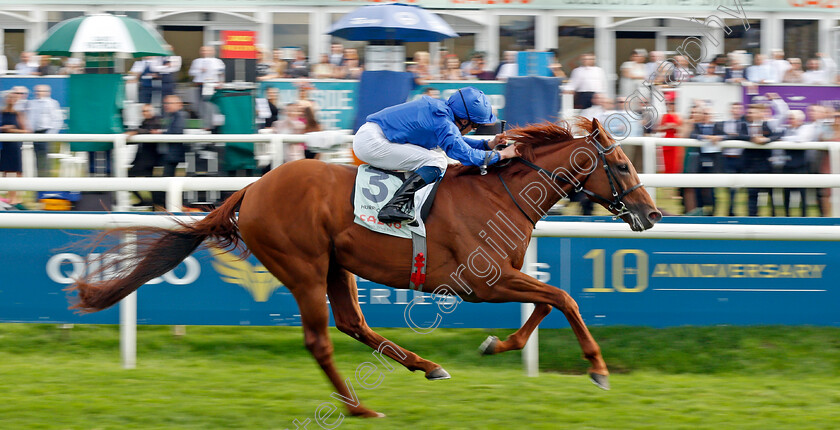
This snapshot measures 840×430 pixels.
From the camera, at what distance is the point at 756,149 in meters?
7.93

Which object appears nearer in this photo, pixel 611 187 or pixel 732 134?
pixel 611 187

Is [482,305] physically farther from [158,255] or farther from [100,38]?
[100,38]

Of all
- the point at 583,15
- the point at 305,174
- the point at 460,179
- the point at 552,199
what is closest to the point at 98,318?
the point at 305,174

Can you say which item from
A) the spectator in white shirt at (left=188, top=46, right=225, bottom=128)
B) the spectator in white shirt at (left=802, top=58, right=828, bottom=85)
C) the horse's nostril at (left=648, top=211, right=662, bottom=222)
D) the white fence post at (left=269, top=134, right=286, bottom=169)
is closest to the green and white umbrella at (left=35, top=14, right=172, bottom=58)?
the spectator in white shirt at (left=188, top=46, right=225, bottom=128)

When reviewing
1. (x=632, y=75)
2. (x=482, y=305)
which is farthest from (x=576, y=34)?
(x=482, y=305)

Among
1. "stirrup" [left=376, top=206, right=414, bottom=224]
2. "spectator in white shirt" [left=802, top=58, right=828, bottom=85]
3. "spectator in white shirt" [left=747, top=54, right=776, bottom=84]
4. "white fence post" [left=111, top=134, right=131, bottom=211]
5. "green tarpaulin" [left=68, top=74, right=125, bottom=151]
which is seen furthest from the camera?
"spectator in white shirt" [left=802, top=58, right=828, bottom=85]

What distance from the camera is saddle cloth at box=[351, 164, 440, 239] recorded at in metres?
4.55

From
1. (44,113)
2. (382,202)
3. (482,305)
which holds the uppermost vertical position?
(44,113)

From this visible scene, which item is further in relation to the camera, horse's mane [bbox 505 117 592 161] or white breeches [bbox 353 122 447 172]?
horse's mane [bbox 505 117 592 161]

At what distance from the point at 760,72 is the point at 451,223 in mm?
7137

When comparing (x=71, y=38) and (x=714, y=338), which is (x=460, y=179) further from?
(x=71, y=38)

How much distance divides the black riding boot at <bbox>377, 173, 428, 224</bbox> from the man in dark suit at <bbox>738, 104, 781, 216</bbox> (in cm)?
362

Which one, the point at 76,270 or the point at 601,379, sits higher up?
the point at 76,270

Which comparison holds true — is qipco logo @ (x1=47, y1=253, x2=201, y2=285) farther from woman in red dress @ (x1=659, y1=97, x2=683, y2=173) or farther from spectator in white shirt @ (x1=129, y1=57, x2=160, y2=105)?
woman in red dress @ (x1=659, y1=97, x2=683, y2=173)
